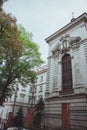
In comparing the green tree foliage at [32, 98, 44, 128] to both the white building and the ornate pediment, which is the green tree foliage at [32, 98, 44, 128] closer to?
the white building

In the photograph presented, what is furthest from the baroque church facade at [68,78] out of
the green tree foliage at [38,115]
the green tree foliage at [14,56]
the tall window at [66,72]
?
the green tree foliage at [38,115]

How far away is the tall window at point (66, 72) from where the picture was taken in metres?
19.8

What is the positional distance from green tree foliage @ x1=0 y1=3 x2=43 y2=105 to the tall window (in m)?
3.72

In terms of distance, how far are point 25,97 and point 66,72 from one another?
24104 millimetres

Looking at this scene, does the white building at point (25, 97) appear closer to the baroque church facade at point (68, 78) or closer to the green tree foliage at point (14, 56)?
the baroque church facade at point (68, 78)

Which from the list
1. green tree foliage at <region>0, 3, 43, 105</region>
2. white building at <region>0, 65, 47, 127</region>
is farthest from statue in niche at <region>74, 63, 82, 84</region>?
white building at <region>0, 65, 47, 127</region>

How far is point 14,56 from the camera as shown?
52.1ft

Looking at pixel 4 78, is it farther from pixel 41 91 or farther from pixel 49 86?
pixel 41 91

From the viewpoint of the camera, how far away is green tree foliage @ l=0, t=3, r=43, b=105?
12.1 metres

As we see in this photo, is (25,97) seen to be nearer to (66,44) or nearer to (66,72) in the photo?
(66,72)

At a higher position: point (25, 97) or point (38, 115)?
point (25, 97)

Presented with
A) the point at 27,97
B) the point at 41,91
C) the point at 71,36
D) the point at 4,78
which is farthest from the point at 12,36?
the point at 27,97

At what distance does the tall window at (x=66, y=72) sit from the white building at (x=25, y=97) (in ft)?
57.5

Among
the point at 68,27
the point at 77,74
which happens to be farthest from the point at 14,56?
the point at 68,27
